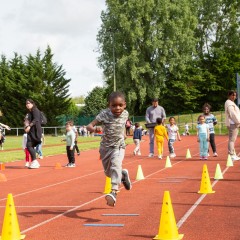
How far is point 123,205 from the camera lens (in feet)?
26.8

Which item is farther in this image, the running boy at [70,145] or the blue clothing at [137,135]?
the blue clothing at [137,135]

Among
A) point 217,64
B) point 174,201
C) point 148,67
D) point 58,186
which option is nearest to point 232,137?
point 58,186

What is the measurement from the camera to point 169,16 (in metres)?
56.2

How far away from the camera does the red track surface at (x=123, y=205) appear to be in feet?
20.3

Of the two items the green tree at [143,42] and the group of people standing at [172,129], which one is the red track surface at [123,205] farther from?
the green tree at [143,42]

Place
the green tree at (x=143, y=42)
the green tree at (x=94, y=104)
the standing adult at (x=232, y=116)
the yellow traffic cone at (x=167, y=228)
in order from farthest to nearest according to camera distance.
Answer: the green tree at (x=94, y=104) → the green tree at (x=143, y=42) → the standing adult at (x=232, y=116) → the yellow traffic cone at (x=167, y=228)

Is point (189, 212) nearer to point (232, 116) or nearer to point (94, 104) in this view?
point (232, 116)

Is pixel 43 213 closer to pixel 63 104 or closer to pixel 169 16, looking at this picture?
pixel 169 16

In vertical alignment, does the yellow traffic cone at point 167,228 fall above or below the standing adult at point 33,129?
below

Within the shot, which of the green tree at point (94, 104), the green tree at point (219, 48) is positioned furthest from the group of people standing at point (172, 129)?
the green tree at point (94, 104)

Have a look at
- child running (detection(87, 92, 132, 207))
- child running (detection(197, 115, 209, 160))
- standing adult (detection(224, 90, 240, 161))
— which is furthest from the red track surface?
child running (detection(197, 115, 209, 160))

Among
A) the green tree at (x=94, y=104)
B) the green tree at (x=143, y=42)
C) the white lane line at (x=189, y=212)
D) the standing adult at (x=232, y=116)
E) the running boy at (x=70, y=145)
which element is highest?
the green tree at (x=143, y=42)

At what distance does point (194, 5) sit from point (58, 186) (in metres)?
55.3

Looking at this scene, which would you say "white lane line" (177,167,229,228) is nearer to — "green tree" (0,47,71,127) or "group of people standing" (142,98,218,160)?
"group of people standing" (142,98,218,160)
